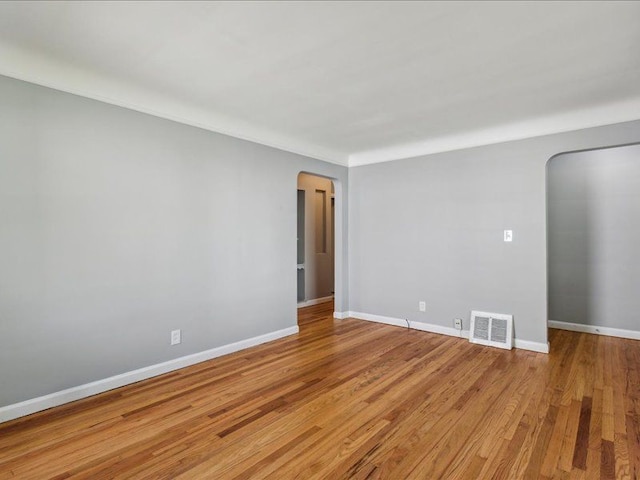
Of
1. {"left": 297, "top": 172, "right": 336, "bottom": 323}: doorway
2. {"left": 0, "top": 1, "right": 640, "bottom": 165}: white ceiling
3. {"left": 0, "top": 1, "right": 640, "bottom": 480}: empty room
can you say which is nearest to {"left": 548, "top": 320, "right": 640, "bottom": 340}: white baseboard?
{"left": 0, "top": 1, "right": 640, "bottom": 480}: empty room

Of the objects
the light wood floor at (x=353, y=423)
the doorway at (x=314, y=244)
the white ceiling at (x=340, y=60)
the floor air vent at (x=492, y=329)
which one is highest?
the white ceiling at (x=340, y=60)

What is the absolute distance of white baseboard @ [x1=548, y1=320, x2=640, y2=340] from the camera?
4.25 metres

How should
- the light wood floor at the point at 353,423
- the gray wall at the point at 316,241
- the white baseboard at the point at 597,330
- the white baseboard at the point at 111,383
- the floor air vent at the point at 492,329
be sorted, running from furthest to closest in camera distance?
the gray wall at the point at 316,241
the white baseboard at the point at 597,330
the floor air vent at the point at 492,329
the white baseboard at the point at 111,383
the light wood floor at the point at 353,423

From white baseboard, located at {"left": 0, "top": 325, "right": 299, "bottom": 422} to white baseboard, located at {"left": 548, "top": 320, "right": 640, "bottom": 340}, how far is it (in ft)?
13.4

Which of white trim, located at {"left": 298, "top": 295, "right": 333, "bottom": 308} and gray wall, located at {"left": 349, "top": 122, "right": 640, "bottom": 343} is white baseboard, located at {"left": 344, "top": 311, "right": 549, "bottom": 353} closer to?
gray wall, located at {"left": 349, "top": 122, "right": 640, "bottom": 343}

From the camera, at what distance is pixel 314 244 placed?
6.58 meters

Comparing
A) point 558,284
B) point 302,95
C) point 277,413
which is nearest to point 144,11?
point 302,95

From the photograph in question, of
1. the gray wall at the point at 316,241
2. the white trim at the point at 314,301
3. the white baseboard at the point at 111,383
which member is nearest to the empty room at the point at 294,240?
the white baseboard at the point at 111,383

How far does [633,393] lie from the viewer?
2744mm

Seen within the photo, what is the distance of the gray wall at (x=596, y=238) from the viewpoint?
4.27m

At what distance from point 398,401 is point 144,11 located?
3.05m

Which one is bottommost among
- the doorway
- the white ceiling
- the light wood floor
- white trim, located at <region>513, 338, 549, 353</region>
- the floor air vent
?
the light wood floor

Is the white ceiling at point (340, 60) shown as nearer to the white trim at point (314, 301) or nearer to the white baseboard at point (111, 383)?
the white baseboard at point (111, 383)

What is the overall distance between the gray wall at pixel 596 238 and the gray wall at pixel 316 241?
3.71 m
